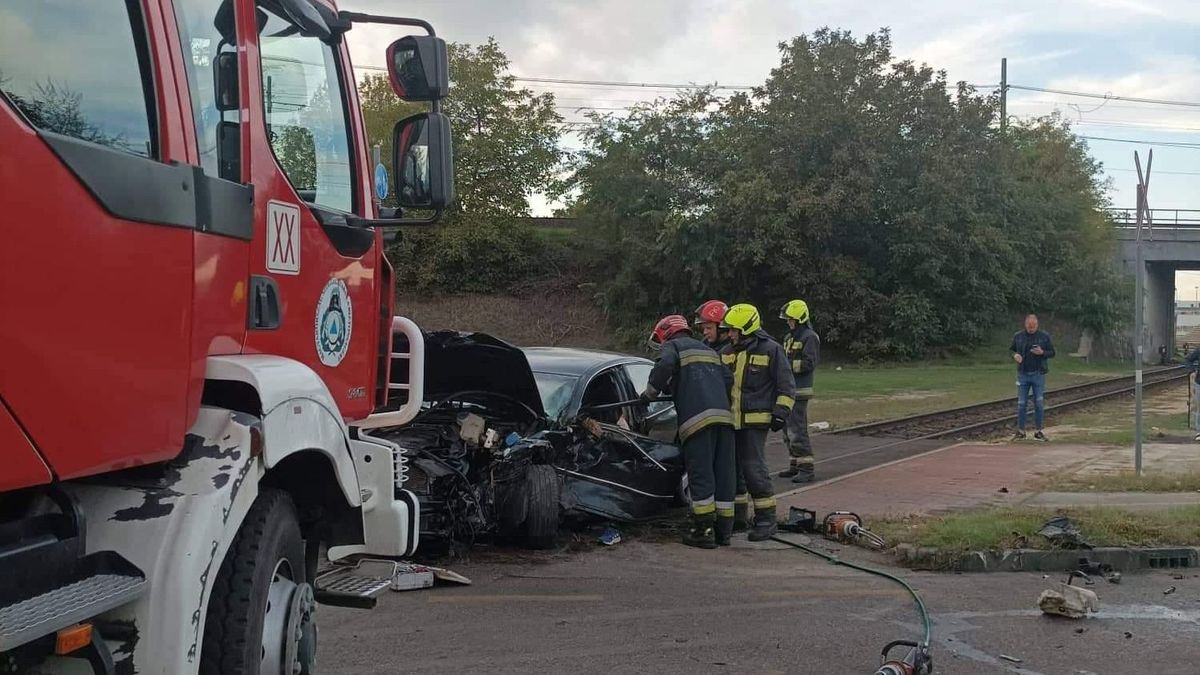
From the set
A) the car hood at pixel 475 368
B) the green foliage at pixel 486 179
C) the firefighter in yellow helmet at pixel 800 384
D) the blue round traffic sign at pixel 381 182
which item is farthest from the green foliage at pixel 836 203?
the blue round traffic sign at pixel 381 182

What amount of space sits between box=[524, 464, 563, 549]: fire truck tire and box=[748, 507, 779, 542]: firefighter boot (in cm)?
173

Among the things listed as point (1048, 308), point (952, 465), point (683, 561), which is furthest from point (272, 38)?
Result: point (1048, 308)

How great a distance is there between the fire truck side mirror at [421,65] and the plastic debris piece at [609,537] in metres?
4.45

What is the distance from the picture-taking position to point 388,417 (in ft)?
14.7

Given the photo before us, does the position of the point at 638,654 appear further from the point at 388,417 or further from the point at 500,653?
the point at 388,417

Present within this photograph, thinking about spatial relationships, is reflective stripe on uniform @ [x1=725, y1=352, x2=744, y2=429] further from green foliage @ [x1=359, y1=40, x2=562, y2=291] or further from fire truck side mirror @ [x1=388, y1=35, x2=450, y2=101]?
green foliage @ [x1=359, y1=40, x2=562, y2=291]

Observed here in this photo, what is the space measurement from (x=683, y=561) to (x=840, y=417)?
1074cm

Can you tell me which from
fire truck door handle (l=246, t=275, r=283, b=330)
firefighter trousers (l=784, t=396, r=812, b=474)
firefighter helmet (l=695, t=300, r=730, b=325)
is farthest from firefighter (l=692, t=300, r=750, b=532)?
fire truck door handle (l=246, t=275, r=283, b=330)

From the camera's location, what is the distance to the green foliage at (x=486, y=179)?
42.0 meters

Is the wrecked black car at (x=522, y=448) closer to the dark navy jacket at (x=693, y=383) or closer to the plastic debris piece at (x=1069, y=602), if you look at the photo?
the dark navy jacket at (x=693, y=383)

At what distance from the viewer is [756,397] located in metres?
8.56

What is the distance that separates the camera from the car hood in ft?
23.9

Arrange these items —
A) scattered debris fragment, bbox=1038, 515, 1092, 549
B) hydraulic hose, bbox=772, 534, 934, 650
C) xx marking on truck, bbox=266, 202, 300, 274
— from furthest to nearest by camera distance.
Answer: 1. scattered debris fragment, bbox=1038, 515, 1092, 549
2. hydraulic hose, bbox=772, 534, 934, 650
3. xx marking on truck, bbox=266, 202, 300, 274

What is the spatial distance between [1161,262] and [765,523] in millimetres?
43991
